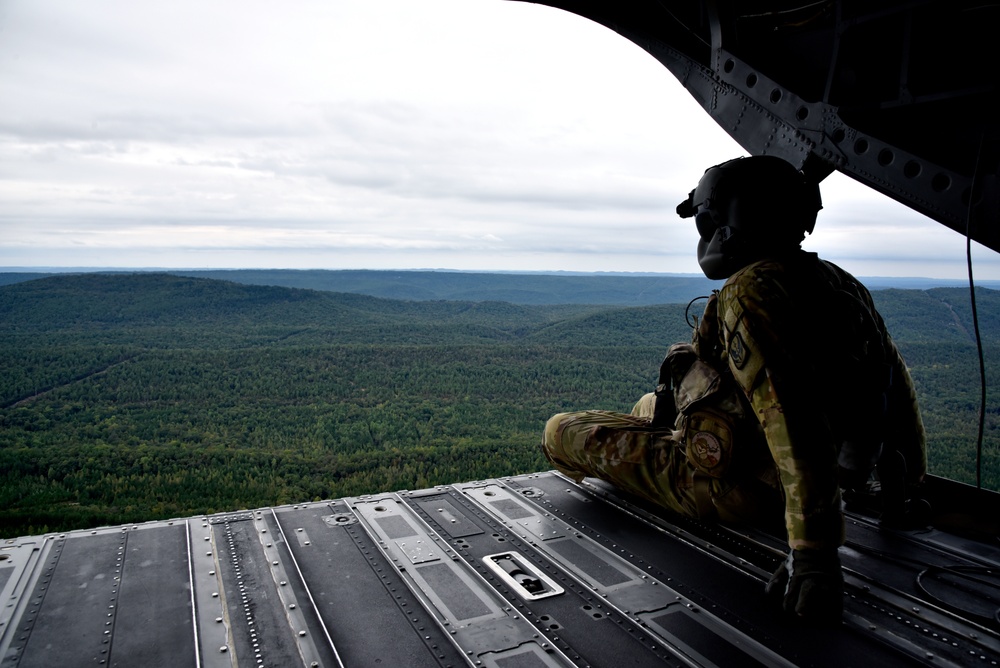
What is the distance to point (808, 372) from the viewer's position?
97.1 inches

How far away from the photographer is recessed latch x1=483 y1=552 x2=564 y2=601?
2.66m

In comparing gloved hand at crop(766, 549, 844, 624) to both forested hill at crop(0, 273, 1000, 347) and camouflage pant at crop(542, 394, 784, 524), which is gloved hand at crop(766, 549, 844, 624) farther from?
forested hill at crop(0, 273, 1000, 347)

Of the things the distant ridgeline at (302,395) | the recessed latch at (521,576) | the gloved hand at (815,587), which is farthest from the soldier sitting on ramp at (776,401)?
the distant ridgeline at (302,395)

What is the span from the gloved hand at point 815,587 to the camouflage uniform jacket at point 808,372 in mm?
49

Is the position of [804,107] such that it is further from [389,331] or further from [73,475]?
[389,331]

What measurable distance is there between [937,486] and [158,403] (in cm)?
1759

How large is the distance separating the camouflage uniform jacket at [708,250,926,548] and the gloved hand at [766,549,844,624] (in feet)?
0.16

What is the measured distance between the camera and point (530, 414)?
15.7m

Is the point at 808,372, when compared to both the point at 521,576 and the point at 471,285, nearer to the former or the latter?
the point at 521,576

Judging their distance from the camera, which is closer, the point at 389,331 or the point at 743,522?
the point at 743,522

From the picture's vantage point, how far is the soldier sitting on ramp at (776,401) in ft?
7.82

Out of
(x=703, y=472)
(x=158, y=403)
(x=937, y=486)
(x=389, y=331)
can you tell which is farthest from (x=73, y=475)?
(x=389, y=331)

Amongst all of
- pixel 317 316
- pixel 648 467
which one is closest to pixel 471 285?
pixel 317 316

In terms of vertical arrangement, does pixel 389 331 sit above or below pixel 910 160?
below
